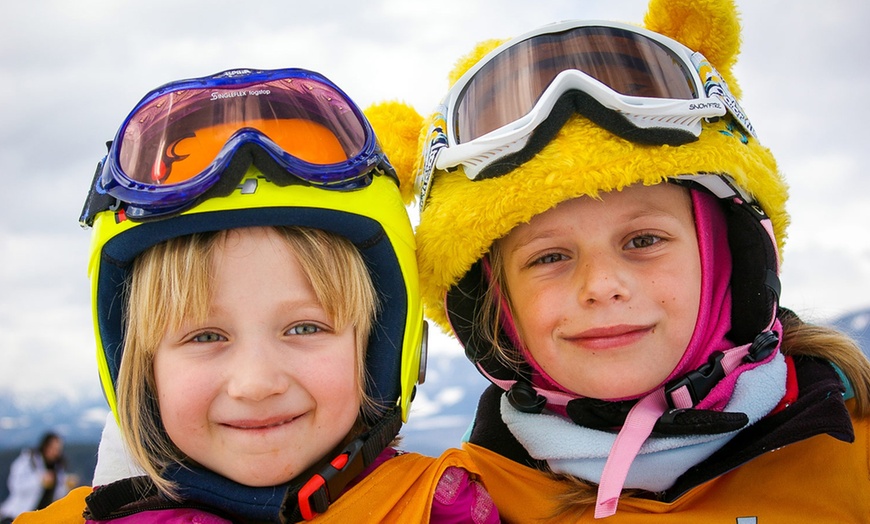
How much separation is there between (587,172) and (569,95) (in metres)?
0.26

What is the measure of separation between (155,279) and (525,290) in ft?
3.53

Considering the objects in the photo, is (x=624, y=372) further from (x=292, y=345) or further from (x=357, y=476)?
(x=292, y=345)

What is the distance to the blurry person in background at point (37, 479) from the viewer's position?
7.07 meters

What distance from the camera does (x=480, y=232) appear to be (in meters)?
2.22

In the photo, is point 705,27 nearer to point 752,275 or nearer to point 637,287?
point 752,275

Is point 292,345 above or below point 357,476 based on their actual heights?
above

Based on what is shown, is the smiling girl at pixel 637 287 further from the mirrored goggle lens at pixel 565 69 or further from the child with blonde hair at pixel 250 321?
the child with blonde hair at pixel 250 321

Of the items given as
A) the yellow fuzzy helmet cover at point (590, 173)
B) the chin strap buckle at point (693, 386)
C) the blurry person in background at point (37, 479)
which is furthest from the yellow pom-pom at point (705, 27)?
the blurry person in background at point (37, 479)

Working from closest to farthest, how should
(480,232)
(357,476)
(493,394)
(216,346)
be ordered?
1. (216,346)
2. (357,476)
3. (480,232)
4. (493,394)

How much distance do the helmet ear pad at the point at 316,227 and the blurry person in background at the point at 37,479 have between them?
5922 millimetres

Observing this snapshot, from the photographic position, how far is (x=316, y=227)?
203cm

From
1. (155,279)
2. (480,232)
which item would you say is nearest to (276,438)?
(155,279)

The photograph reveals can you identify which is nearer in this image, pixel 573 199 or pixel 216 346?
pixel 216 346

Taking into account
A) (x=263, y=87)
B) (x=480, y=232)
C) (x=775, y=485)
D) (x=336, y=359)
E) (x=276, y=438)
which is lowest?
(x=775, y=485)
